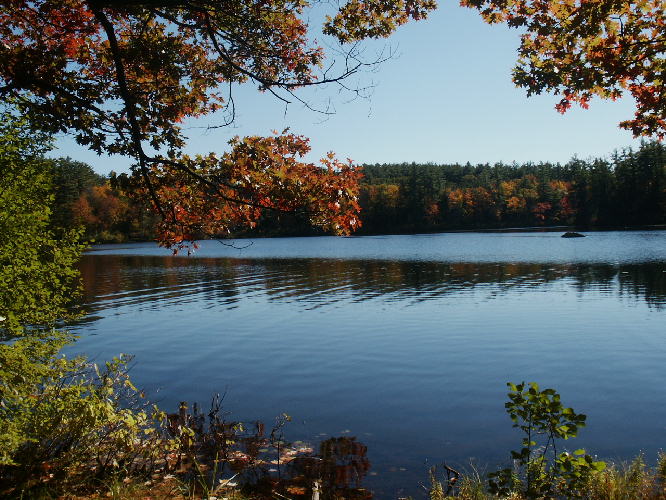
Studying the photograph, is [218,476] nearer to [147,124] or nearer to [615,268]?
[147,124]

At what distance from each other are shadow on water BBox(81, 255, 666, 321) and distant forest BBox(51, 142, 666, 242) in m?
83.6

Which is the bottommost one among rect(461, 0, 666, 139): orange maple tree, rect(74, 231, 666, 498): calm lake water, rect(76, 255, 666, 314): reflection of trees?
rect(74, 231, 666, 498): calm lake water

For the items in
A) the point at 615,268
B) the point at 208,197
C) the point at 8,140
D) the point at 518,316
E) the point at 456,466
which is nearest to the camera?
the point at 8,140

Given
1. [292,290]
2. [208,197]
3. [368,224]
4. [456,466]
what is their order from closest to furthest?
[456,466] → [208,197] → [292,290] → [368,224]

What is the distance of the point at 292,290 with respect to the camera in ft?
119

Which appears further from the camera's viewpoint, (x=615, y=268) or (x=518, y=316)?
(x=615, y=268)

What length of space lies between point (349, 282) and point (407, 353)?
22.1 m

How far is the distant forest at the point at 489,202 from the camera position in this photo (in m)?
133

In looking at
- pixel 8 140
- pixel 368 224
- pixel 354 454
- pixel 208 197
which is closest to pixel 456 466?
pixel 354 454

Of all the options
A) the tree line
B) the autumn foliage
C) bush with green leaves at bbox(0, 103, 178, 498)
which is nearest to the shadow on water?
the autumn foliage

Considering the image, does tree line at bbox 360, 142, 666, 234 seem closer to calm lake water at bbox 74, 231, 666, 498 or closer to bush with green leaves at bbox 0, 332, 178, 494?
calm lake water at bbox 74, 231, 666, 498

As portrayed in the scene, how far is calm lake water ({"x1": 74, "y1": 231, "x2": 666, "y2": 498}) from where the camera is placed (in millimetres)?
10992

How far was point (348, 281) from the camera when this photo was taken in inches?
1613

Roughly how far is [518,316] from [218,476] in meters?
19.6
